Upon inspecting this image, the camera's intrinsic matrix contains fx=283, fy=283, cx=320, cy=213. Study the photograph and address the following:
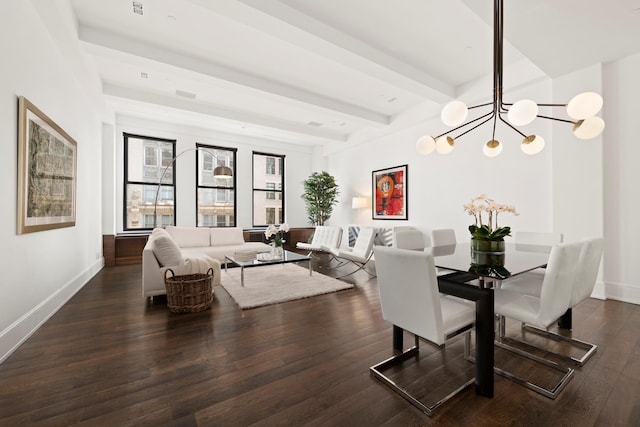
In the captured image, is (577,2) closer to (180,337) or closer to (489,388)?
(489,388)

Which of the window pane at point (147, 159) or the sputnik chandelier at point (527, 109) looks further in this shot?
the window pane at point (147, 159)

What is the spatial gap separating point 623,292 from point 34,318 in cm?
634

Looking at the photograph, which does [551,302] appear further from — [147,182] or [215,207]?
[147,182]

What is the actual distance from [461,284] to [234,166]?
6.88 metres

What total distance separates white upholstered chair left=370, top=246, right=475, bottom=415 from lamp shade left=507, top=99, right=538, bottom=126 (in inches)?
58.2

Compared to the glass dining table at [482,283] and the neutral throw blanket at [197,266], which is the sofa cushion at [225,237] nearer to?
the neutral throw blanket at [197,266]

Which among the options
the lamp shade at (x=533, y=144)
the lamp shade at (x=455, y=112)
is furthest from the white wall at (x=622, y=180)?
the lamp shade at (x=455, y=112)

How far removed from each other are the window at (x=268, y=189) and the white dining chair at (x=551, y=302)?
682 centimetres

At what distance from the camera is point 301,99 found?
5.02 m

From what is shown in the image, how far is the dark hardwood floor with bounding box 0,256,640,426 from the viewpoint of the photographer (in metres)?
1.54

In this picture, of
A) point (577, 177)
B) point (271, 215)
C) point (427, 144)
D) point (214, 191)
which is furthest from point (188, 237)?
point (577, 177)

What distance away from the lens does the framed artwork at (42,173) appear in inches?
95.1

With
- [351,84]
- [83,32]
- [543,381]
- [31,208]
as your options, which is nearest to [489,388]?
[543,381]

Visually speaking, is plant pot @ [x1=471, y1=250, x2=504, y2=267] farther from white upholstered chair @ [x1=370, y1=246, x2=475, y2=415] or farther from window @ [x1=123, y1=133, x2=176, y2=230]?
window @ [x1=123, y1=133, x2=176, y2=230]
